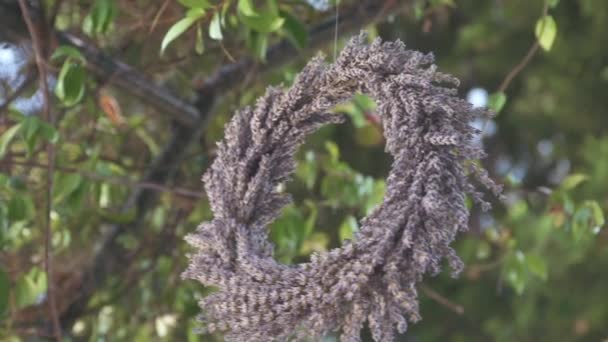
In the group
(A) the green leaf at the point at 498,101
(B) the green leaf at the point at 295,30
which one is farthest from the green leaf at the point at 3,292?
(A) the green leaf at the point at 498,101

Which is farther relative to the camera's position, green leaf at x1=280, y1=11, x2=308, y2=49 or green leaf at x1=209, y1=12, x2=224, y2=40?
green leaf at x1=280, y1=11, x2=308, y2=49

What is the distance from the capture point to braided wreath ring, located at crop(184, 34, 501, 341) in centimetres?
61

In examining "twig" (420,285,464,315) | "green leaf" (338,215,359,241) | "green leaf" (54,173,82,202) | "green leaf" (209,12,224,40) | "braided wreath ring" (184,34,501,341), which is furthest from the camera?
"twig" (420,285,464,315)

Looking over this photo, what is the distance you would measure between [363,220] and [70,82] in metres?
0.49

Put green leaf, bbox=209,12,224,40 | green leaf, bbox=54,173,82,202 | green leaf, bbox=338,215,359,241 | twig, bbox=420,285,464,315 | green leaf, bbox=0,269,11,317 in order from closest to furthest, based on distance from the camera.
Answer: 1. green leaf, bbox=209,12,224,40
2. green leaf, bbox=0,269,11,317
3. green leaf, bbox=54,173,82,202
4. green leaf, bbox=338,215,359,241
5. twig, bbox=420,285,464,315

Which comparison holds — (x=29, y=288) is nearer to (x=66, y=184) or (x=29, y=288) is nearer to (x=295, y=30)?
(x=66, y=184)

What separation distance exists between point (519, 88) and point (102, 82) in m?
2.35

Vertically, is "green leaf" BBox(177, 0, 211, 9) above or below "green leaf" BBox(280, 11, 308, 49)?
below

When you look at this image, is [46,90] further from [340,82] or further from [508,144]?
[508,144]

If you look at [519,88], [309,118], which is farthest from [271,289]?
[519,88]

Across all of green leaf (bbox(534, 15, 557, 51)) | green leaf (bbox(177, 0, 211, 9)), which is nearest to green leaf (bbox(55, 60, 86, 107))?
green leaf (bbox(177, 0, 211, 9))

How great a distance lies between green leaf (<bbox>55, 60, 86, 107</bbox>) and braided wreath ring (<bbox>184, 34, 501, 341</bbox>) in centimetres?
34

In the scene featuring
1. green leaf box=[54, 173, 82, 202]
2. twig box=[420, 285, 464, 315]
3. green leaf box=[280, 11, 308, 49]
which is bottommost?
twig box=[420, 285, 464, 315]

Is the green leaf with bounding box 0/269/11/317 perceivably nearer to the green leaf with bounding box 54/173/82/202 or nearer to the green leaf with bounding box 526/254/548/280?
the green leaf with bounding box 54/173/82/202
